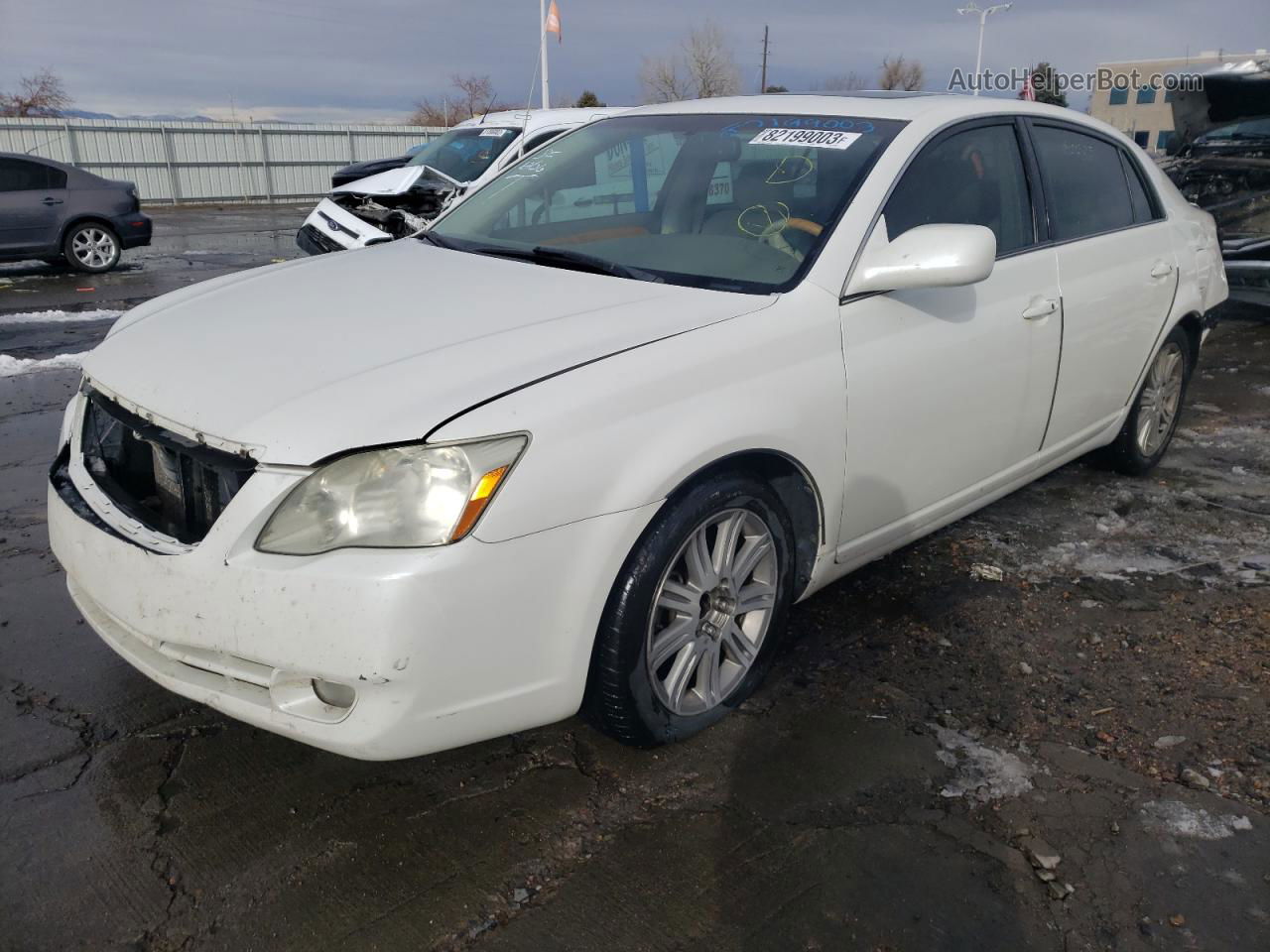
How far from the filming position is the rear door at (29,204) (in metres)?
11.7

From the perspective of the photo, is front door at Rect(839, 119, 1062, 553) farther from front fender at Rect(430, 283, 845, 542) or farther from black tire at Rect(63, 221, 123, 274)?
black tire at Rect(63, 221, 123, 274)

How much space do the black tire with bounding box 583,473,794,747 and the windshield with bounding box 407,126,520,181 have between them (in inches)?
344

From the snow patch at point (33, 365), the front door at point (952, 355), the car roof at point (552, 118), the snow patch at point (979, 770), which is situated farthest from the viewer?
the car roof at point (552, 118)

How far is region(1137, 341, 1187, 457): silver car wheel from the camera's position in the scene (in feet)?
15.2

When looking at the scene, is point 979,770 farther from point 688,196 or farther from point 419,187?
point 419,187

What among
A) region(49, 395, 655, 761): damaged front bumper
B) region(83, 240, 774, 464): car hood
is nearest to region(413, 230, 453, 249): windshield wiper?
region(83, 240, 774, 464): car hood

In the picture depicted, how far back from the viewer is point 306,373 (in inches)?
90.8

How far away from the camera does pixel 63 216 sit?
11.9m

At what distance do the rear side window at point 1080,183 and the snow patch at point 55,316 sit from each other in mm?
7951

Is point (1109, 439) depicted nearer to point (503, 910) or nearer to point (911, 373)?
point (911, 373)

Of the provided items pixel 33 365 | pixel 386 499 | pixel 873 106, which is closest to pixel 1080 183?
pixel 873 106

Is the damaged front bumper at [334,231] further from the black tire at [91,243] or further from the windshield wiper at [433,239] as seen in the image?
the black tire at [91,243]

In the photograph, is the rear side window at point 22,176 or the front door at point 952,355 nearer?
the front door at point 952,355

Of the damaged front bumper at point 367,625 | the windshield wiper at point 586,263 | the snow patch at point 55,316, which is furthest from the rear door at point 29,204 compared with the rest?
the damaged front bumper at point 367,625
